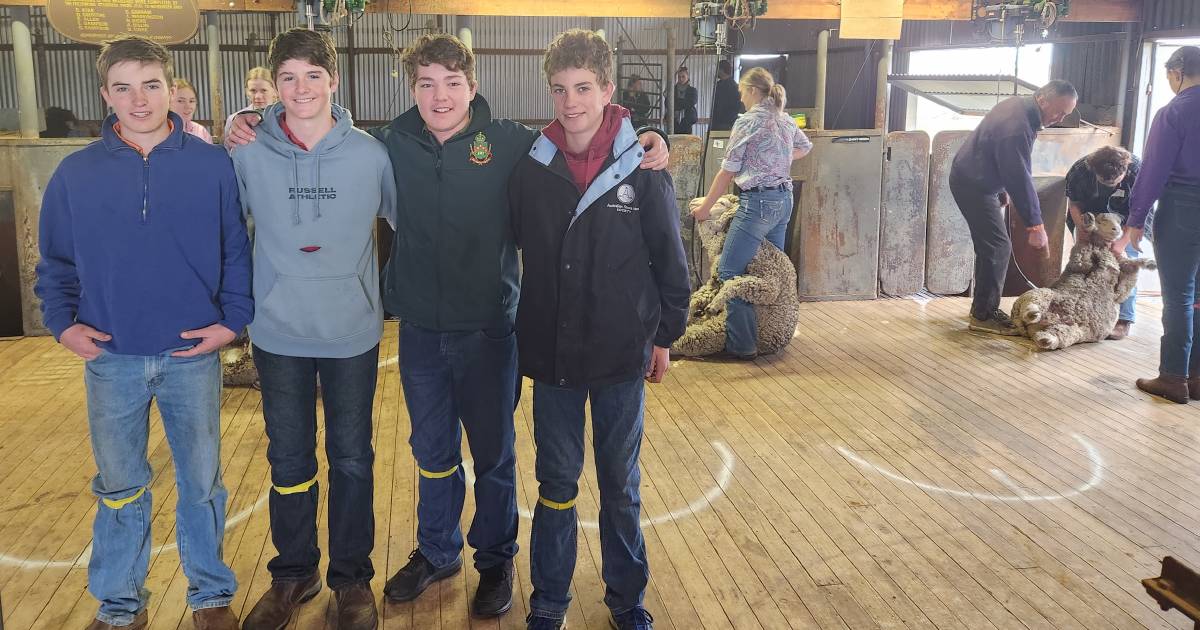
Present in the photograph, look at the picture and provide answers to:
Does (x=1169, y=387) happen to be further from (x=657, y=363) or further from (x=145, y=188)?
(x=145, y=188)

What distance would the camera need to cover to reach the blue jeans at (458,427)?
277 centimetres

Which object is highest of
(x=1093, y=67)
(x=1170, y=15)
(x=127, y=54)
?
(x=1170, y=15)

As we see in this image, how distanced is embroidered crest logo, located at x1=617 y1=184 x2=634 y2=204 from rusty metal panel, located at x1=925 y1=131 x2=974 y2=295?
5.83 m

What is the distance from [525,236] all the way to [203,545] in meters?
1.19

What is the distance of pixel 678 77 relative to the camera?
14.2m

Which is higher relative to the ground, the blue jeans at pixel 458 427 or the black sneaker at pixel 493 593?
the blue jeans at pixel 458 427

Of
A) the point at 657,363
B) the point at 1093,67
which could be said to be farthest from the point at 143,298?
the point at 1093,67

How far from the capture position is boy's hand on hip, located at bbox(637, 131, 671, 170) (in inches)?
101

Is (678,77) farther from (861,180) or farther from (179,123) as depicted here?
(179,123)

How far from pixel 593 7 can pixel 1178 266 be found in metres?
4.23

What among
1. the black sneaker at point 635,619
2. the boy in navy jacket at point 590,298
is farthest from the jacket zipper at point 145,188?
the black sneaker at point 635,619

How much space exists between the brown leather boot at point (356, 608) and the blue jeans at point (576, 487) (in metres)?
0.45

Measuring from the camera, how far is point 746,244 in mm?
5852

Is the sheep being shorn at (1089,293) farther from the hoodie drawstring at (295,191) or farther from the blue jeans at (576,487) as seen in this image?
the hoodie drawstring at (295,191)
